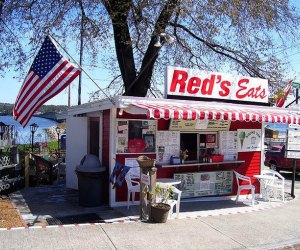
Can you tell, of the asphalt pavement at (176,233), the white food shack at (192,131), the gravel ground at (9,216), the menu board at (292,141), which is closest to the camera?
the asphalt pavement at (176,233)

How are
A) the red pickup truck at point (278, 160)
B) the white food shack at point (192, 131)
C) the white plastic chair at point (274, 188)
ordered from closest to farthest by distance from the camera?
the white food shack at point (192, 131) < the white plastic chair at point (274, 188) < the red pickup truck at point (278, 160)

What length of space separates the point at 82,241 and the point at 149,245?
1.21 meters

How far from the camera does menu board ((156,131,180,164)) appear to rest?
33.4ft

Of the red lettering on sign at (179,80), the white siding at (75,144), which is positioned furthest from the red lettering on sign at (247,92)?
the white siding at (75,144)

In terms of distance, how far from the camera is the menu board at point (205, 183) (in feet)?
34.4

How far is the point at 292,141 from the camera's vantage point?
12703 mm

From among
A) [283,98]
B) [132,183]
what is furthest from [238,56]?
[132,183]

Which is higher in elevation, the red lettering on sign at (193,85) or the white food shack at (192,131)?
the red lettering on sign at (193,85)

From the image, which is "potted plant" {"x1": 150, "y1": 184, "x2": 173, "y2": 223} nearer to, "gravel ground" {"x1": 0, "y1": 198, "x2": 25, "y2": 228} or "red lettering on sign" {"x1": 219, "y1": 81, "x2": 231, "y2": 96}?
"gravel ground" {"x1": 0, "y1": 198, "x2": 25, "y2": 228}

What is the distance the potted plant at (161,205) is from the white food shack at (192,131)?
107 centimetres

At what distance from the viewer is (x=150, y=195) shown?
8.12 m

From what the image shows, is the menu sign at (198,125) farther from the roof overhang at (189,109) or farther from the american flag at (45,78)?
the american flag at (45,78)

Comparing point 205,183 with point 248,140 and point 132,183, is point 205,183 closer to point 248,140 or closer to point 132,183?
point 248,140

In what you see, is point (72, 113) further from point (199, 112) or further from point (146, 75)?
point (199, 112)
